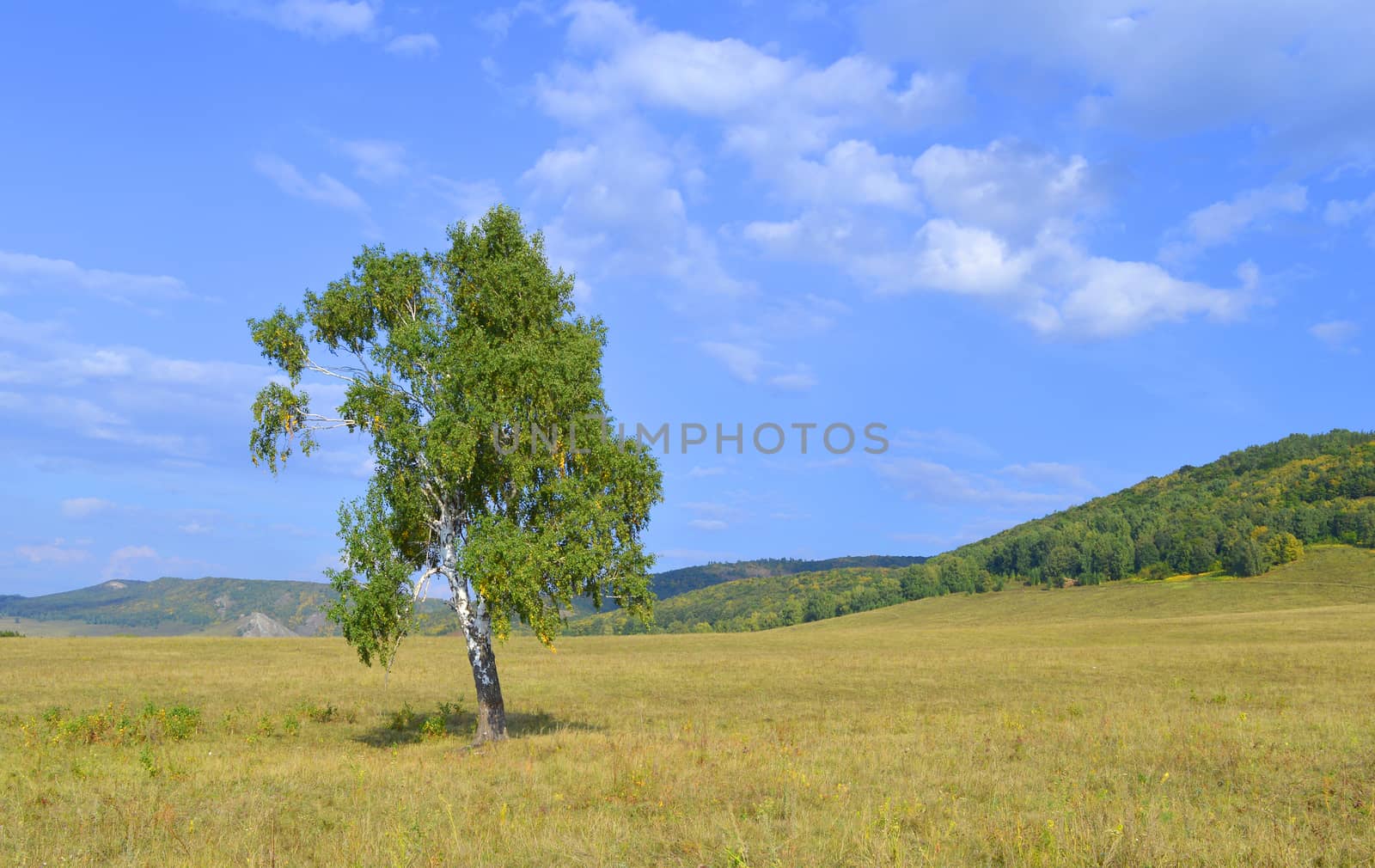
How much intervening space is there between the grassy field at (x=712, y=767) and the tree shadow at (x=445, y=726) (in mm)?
196

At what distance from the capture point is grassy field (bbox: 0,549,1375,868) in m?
11.0

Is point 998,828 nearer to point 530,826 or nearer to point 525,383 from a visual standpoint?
point 530,826

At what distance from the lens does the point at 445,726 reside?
29219 mm

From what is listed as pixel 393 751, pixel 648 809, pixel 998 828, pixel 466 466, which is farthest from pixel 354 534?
pixel 998 828

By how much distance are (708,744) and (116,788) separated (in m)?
12.7

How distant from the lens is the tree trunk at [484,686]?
24203 millimetres

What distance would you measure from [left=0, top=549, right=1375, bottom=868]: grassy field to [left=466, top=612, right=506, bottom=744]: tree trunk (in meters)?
0.76

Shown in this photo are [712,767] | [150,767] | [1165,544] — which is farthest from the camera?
[1165,544]

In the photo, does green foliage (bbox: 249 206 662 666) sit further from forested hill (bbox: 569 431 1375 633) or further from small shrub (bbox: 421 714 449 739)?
forested hill (bbox: 569 431 1375 633)

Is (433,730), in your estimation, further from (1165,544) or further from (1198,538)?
(1165,544)

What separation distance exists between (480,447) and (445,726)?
36.8 feet

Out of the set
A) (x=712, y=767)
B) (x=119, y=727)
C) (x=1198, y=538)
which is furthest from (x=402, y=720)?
(x=1198, y=538)

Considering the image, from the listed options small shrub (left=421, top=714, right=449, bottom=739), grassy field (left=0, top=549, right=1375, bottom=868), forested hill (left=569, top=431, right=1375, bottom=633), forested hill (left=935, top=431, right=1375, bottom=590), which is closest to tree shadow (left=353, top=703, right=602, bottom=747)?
small shrub (left=421, top=714, right=449, bottom=739)

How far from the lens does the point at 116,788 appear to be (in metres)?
16.2
